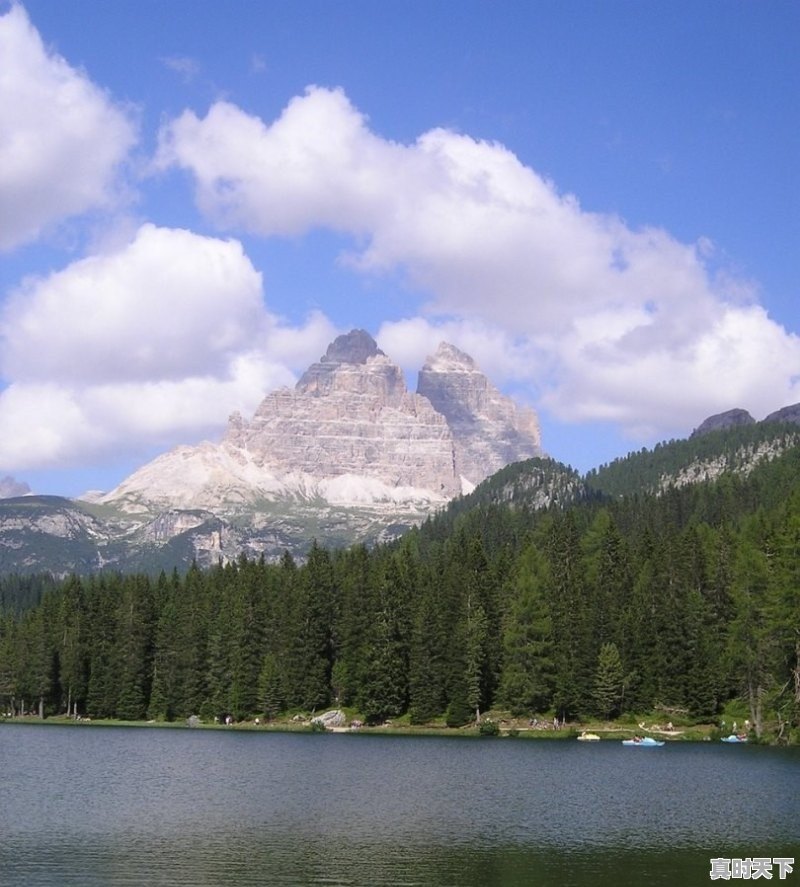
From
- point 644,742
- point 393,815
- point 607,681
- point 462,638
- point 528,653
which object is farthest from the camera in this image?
point 462,638

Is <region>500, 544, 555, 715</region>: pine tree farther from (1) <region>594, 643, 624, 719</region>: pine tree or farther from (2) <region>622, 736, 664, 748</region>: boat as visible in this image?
(2) <region>622, 736, 664, 748</region>: boat

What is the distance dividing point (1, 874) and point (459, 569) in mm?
125758

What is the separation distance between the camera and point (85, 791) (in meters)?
82.2

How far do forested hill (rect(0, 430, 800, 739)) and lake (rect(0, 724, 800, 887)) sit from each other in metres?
24.4

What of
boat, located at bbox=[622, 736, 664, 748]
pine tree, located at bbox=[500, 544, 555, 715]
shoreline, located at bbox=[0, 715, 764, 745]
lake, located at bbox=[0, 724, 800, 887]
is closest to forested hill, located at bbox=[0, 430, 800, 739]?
pine tree, located at bbox=[500, 544, 555, 715]

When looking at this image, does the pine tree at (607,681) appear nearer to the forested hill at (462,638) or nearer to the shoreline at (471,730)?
the forested hill at (462,638)

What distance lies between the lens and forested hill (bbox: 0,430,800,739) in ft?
465

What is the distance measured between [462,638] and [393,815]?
84.1m

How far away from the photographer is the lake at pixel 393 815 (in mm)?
52875

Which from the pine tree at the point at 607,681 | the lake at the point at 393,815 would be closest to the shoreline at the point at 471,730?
the pine tree at the point at 607,681

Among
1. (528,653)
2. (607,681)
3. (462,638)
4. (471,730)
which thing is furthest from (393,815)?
(462,638)

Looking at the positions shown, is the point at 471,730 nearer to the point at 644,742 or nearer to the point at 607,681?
the point at 607,681

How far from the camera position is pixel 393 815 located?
70062 mm

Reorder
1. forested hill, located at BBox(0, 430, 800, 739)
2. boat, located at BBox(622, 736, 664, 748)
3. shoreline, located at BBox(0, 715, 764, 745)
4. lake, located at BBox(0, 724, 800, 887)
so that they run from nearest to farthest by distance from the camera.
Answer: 1. lake, located at BBox(0, 724, 800, 887)
2. boat, located at BBox(622, 736, 664, 748)
3. shoreline, located at BBox(0, 715, 764, 745)
4. forested hill, located at BBox(0, 430, 800, 739)
